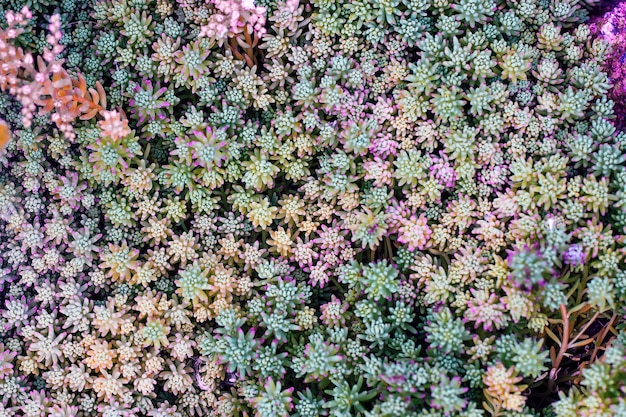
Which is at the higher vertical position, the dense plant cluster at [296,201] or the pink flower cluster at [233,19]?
the pink flower cluster at [233,19]

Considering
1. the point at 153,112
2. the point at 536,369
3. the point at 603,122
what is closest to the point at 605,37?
the point at 603,122

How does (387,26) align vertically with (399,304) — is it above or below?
above

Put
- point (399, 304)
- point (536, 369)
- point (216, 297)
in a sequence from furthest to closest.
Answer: point (216, 297)
point (399, 304)
point (536, 369)

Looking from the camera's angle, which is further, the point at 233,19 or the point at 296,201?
the point at 296,201

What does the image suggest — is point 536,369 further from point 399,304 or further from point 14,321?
point 14,321

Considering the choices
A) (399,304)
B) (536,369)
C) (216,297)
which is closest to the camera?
(536,369)

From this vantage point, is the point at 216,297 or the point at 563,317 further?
the point at 216,297

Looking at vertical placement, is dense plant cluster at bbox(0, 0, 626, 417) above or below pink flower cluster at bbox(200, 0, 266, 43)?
below

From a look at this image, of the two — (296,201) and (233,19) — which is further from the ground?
(233,19)
